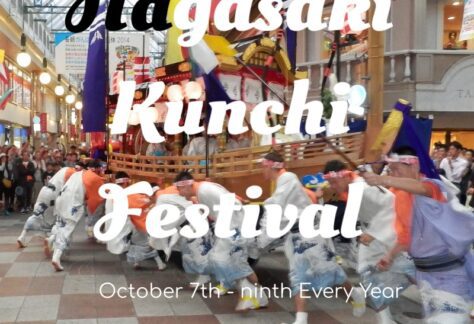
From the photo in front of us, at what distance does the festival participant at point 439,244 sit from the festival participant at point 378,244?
1096mm

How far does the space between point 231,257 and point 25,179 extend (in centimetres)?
963

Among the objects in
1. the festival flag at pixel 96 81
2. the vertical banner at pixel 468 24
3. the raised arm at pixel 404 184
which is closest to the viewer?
the raised arm at pixel 404 184

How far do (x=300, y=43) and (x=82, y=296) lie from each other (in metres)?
13.0

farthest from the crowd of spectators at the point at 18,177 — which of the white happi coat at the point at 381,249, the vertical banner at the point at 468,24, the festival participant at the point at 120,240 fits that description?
the white happi coat at the point at 381,249

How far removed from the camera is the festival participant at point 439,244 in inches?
137

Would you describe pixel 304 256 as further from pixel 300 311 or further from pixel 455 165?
pixel 455 165

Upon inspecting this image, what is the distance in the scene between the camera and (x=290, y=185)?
5477mm

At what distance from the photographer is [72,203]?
7918mm

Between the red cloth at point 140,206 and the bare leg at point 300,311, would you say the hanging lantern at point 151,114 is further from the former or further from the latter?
the bare leg at point 300,311

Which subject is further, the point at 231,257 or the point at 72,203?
the point at 72,203

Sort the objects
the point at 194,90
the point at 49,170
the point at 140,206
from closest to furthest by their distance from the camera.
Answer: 1. the point at 140,206
2. the point at 194,90
3. the point at 49,170

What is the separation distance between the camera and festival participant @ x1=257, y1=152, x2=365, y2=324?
5199mm

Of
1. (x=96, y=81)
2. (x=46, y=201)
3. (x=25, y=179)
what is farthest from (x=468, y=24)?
(x=25, y=179)

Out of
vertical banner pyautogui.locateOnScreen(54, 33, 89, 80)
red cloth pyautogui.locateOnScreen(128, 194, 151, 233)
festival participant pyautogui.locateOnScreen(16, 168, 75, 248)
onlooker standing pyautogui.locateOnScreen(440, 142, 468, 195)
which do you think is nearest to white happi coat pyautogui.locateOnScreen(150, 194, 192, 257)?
red cloth pyautogui.locateOnScreen(128, 194, 151, 233)
